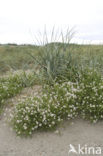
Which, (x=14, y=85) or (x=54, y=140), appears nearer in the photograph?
(x=54, y=140)

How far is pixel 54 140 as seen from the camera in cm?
366

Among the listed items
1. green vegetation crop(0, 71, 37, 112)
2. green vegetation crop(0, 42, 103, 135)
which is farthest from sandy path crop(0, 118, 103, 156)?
green vegetation crop(0, 71, 37, 112)

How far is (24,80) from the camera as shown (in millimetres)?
5547

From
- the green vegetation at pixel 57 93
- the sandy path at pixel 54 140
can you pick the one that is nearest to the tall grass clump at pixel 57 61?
the green vegetation at pixel 57 93

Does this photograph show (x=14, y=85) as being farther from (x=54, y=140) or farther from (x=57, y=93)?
(x=54, y=140)

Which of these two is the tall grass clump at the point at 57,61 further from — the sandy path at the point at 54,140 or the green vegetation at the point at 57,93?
the sandy path at the point at 54,140

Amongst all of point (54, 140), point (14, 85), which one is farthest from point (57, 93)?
point (14, 85)

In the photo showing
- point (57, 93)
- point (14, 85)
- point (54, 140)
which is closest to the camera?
point (54, 140)

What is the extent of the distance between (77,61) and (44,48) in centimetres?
104

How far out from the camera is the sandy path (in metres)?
3.48

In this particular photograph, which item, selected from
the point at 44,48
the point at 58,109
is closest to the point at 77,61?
the point at 44,48

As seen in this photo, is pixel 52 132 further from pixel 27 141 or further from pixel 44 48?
pixel 44 48

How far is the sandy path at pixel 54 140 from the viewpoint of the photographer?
3482 mm

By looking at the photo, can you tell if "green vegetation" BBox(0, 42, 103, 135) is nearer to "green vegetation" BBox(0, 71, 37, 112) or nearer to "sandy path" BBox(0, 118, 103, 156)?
"green vegetation" BBox(0, 71, 37, 112)
